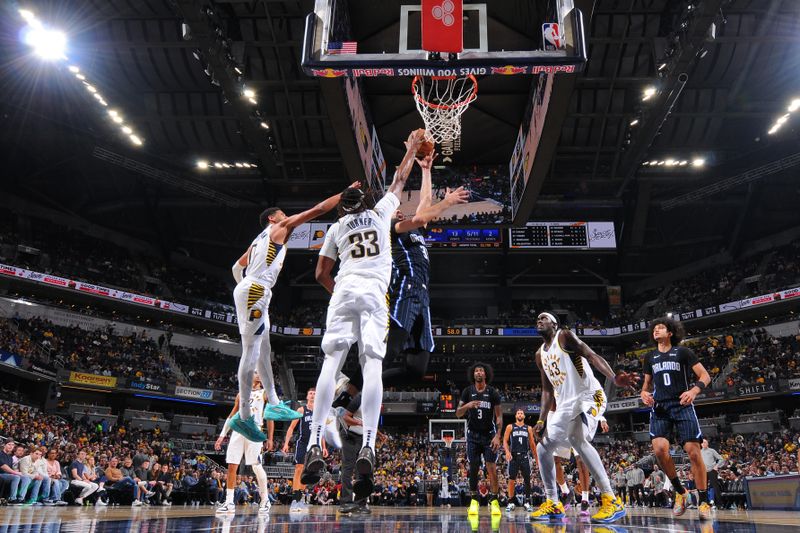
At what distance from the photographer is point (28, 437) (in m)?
16.5

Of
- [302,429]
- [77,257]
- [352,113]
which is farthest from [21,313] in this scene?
[302,429]

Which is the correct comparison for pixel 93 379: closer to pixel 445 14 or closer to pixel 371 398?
pixel 445 14

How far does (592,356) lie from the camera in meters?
5.39

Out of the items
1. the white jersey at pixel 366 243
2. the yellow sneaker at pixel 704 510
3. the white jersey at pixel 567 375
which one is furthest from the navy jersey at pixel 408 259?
the yellow sneaker at pixel 704 510

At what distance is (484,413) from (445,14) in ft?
20.3

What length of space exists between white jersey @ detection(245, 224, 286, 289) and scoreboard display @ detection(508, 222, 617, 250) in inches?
1010

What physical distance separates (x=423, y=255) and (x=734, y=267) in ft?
114

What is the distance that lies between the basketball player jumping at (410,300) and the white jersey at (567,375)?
1.71 meters

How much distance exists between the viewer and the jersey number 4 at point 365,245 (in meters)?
4.24

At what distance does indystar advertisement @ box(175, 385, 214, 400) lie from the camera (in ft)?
98.0

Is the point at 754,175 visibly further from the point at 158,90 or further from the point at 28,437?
the point at 28,437

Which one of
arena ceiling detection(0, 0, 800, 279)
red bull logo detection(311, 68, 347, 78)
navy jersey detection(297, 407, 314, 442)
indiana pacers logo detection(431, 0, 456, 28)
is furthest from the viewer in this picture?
arena ceiling detection(0, 0, 800, 279)

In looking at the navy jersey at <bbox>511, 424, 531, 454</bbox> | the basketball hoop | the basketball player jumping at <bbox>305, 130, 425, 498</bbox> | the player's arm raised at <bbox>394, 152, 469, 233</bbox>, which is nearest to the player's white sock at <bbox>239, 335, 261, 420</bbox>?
the basketball player jumping at <bbox>305, 130, 425, 498</bbox>

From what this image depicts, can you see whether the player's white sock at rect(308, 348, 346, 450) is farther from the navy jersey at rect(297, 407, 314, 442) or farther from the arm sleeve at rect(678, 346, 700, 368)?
the navy jersey at rect(297, 407, 314, 442)
